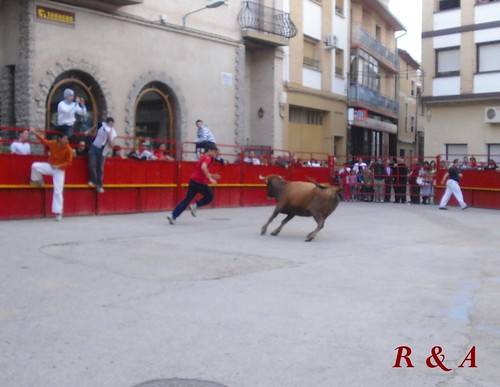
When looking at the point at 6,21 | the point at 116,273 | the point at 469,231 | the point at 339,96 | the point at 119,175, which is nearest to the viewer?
the point at 116,273

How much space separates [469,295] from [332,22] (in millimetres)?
25992

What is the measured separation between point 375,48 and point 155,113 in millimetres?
19854

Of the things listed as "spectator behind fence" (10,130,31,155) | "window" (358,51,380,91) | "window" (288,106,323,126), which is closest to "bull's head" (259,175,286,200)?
"spectator behind fence" (10,130,31,155)

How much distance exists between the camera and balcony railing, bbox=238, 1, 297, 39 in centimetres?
2470

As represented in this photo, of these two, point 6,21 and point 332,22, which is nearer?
point 6,21

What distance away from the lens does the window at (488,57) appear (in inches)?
1144

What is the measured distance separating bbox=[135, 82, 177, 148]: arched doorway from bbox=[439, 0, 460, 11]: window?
15813mm

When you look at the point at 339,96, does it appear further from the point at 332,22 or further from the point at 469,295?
the point at 469,295

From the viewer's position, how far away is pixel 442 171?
2389 cm

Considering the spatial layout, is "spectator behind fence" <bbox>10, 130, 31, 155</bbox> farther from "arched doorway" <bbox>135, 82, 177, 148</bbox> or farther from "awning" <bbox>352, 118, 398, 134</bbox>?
"awning" <bbox>352, 118, 398, 134</bbox>

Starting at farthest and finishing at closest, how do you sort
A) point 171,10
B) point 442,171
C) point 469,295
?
point 442,171 < point 171,10 < point 469,295

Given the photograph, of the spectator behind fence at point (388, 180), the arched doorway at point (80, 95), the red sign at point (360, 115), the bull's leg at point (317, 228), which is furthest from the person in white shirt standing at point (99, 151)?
the red sign at point (360, 115)

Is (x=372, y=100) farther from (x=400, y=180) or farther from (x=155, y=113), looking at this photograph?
(x=155, y=113)

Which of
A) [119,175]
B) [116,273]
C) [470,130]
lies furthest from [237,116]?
[116,273]
